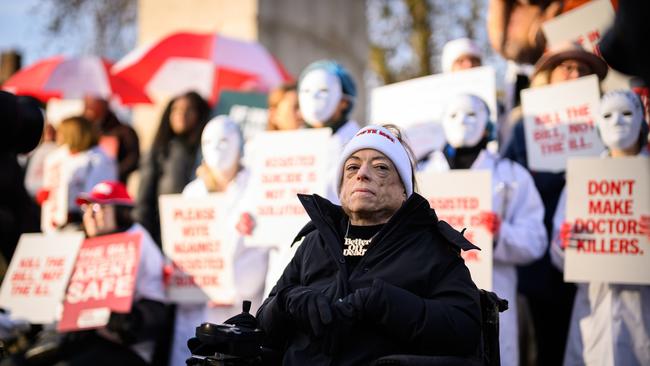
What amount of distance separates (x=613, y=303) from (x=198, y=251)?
294 centimetres

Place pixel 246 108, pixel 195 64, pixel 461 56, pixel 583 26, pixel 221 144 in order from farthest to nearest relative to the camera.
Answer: pixel 195 64 → pixel 246 108 → pixel 461 56 → pixel 583 26 → pixel 221 144

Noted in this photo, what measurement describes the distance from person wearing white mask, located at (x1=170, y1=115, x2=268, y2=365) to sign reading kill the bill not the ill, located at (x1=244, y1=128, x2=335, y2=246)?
300 millimetres

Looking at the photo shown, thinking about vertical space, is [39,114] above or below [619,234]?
above

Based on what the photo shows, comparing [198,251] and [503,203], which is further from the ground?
→ [503,203]

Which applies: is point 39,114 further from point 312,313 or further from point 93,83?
point 93,83

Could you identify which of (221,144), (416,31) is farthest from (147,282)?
(416,31)

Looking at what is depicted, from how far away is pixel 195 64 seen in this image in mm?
10477

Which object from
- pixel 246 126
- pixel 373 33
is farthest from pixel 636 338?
A: pixel 373 33

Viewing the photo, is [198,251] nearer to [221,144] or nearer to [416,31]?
[221,144]

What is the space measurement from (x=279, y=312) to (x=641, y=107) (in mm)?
3281

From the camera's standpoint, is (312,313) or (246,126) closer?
(312,313)

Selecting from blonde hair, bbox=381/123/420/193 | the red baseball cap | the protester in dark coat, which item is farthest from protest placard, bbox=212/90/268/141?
blonde hair, bbox=381/123/420/193

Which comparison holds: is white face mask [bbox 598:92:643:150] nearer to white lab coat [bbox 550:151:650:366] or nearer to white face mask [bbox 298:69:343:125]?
white lab coat [bbox 550:151:650:366]

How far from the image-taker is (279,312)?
153 inches
